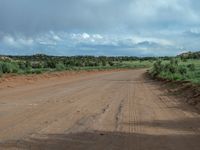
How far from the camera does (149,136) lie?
35.7ft

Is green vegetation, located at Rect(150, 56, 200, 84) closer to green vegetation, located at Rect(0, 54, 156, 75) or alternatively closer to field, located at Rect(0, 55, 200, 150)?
field, located at Rect(0, 55, 200, 150)

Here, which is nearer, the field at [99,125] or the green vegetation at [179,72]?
the field at [99,125]

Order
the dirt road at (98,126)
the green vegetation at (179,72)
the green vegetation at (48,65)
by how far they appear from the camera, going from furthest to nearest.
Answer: the green vegetation at (48,65)
the green vegetation at (179,72)
the dirt road at (98,126)

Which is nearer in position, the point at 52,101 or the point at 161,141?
Answer: the point at 161,141

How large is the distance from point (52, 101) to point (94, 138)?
9.48m

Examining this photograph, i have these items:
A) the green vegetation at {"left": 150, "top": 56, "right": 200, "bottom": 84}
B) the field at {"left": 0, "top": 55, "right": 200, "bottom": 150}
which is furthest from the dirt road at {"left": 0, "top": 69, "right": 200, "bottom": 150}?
the green vegetation at {"left": 150, "top": 56, "right": 200, "bottom": 84}

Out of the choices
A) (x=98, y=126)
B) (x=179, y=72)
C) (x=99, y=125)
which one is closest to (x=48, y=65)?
(x=179, y=72)

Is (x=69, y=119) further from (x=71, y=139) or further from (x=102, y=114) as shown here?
(x=71, y=139)

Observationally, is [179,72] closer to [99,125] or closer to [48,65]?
[99,125]

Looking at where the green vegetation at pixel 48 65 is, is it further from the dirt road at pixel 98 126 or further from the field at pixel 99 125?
the dirt road at pixel 98 126

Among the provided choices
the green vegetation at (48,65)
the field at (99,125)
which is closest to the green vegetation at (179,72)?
the field at (99,125)

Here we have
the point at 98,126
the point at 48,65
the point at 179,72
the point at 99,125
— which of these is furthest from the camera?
the point at 48,65

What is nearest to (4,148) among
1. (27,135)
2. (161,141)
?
(27,135)

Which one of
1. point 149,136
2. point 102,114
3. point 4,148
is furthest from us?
point 102,114
